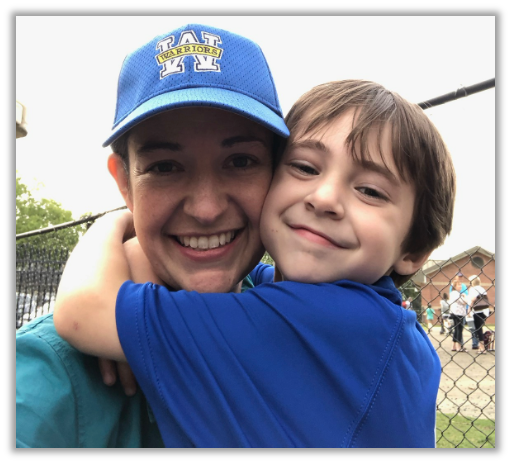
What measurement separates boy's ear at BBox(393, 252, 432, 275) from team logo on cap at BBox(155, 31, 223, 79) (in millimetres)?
1053

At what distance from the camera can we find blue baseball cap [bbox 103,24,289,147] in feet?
4.39

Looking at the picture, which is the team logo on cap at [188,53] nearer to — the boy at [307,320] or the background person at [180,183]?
the background person at [180,183]

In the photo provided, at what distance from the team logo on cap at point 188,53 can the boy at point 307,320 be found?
0.41 metres

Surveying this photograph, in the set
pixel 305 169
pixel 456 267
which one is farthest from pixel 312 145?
pixel 456 267

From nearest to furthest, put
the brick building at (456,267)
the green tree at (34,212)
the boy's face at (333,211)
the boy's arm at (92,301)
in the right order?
the boy's arm at (92,301) < the boy's face at (333,211) < the brick building at (456,267) < the green tree at (34,212)

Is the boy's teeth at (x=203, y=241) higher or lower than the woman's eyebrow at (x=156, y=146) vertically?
lower

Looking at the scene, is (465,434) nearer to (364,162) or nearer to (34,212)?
(364,162)

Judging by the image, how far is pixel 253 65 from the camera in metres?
1.55

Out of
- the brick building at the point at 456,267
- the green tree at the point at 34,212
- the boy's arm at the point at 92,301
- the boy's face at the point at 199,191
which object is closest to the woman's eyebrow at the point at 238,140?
the boy's face at the point at 199,191

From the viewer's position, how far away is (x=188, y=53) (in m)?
1.43

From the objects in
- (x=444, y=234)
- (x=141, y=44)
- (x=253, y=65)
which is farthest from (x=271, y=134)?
(x=444, y=234)

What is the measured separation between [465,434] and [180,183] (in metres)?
5.35

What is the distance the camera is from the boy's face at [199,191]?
54.3 inches
